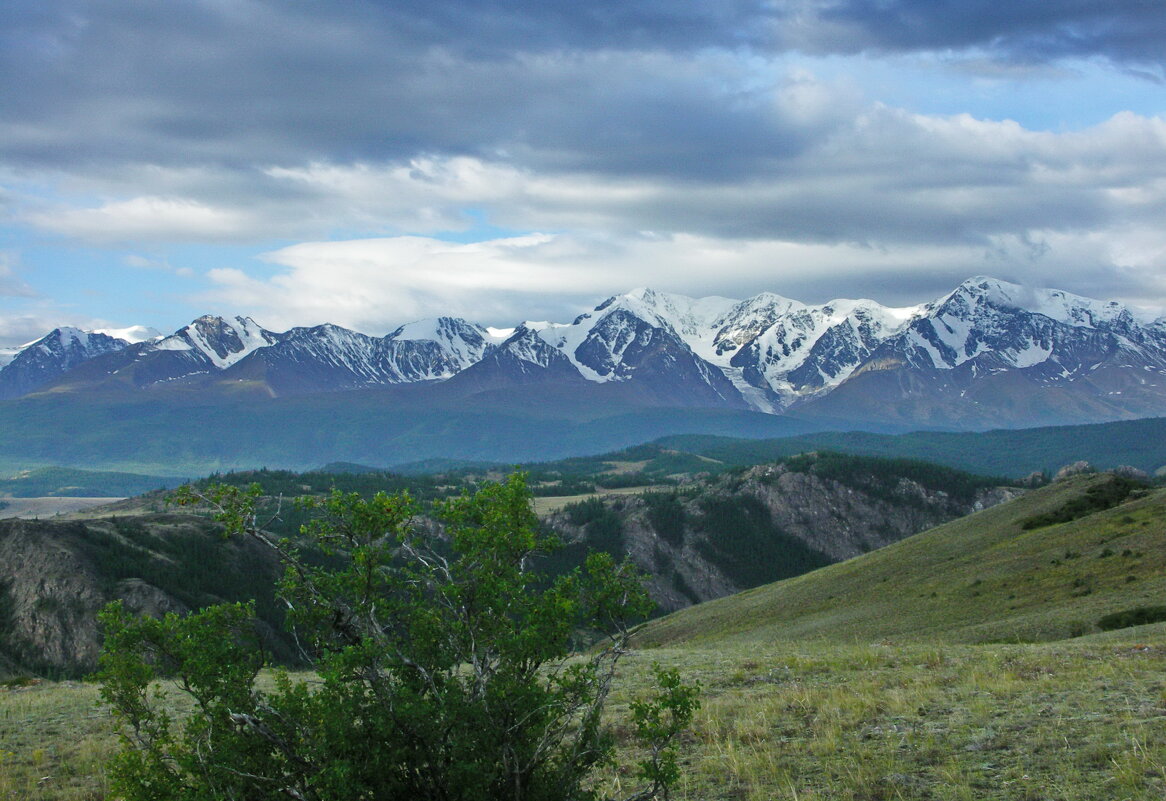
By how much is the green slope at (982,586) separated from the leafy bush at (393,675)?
3700cm

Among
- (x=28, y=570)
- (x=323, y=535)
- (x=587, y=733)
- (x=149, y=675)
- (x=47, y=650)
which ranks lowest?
(x=47, y=650)

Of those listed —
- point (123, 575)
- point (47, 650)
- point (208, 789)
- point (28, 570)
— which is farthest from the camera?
point (123, 575)

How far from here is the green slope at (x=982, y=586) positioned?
166 ft

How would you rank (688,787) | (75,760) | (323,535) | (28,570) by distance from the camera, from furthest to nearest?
(28,570)
(75,760)
(688,787)
(323,535)

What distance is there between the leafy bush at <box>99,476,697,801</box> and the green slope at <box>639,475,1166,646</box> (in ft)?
121

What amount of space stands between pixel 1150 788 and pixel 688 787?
805 centimetres

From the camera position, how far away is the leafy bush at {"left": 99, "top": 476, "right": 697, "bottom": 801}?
523 inches

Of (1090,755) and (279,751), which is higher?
(279,751)

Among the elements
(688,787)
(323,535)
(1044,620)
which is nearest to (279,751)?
(323,535)

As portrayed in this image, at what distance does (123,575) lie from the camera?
484 ft

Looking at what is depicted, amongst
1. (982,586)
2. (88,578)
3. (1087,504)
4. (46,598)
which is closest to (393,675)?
(982,586)

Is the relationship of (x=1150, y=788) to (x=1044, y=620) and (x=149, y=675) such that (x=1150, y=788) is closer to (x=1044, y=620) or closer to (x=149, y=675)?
(x=149, y=675)

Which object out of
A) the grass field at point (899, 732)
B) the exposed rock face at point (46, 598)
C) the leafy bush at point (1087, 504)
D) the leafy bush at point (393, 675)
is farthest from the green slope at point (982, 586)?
the exposed rock face at point (46, 598)

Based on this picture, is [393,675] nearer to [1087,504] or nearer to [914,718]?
[914,718]
